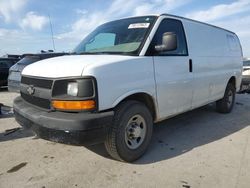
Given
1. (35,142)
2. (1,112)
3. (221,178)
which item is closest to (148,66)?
(221,178)

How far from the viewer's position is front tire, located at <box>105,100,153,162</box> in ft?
10.00

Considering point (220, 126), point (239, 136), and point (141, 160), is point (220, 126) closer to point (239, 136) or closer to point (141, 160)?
point (239, 136)

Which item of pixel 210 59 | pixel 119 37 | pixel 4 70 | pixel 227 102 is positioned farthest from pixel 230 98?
pixel 4 70

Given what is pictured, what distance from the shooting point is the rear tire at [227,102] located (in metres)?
6.09

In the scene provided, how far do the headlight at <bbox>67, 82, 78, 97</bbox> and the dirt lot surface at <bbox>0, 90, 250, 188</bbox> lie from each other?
42.5 inches

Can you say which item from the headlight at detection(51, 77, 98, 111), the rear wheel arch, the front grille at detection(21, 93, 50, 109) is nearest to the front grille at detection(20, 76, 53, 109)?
the front grille at detection(21, 93, 50, 109)

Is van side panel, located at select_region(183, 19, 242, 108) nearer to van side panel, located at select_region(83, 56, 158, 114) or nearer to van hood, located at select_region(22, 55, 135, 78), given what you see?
van side panel, located at select_region(83, 56, 158, 114)

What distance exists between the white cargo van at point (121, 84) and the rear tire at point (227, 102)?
4.19 ft

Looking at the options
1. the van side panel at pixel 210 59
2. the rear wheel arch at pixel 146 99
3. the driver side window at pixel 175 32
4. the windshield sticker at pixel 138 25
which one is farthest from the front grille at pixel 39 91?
the van side panel at pixel 210 59

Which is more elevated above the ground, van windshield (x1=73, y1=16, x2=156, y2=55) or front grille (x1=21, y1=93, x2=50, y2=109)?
van windshield (x1=73, y1=16, x2=156, y2=55)

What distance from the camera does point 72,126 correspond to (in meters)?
2.65

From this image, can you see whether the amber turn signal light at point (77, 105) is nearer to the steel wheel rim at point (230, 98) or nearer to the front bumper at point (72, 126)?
the front bumper at point (72, 126)

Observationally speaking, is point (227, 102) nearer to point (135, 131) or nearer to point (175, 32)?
point (175, 32)

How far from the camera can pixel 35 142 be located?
4.13 m
